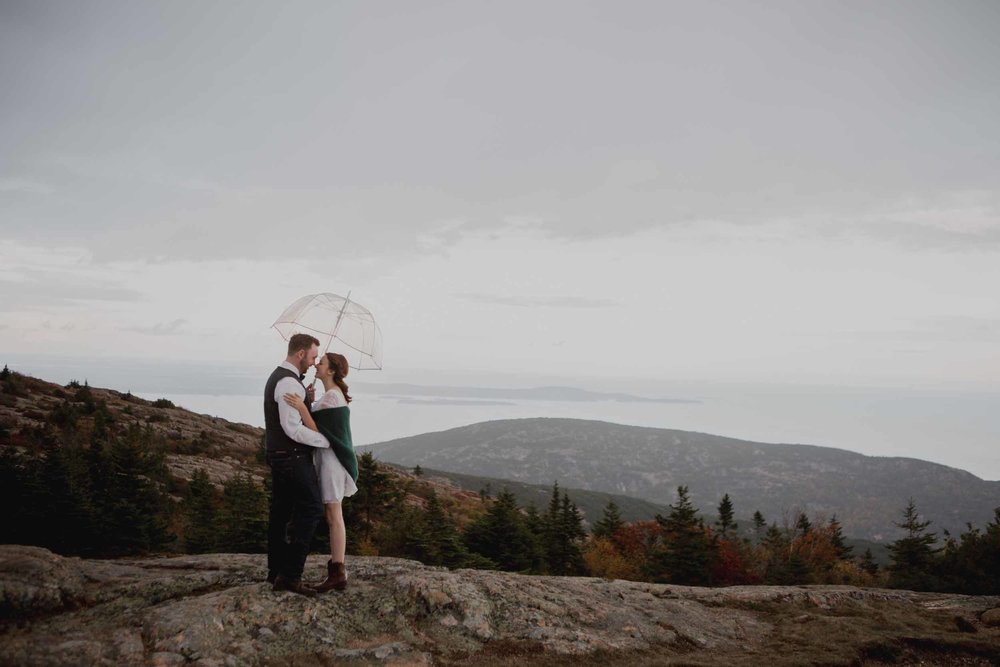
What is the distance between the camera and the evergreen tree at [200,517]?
2841 centimetres

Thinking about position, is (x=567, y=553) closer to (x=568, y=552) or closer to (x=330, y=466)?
(x=568, y=552)

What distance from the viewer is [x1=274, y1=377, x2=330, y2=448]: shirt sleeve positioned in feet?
23.2

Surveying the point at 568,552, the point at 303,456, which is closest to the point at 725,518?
the point at 568,552

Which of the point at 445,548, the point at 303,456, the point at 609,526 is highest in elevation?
the point at 303,456

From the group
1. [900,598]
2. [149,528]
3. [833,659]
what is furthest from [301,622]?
[149,528]

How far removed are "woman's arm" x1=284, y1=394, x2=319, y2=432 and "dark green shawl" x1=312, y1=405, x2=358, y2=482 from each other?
20 cm

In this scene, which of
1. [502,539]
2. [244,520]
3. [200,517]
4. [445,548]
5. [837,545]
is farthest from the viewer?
[837,545]

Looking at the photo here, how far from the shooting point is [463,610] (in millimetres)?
8211

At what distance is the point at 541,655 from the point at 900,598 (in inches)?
463

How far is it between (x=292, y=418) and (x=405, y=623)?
3646mm

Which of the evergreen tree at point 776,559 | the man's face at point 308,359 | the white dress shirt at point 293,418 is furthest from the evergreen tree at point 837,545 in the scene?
the man's face at point 308,359

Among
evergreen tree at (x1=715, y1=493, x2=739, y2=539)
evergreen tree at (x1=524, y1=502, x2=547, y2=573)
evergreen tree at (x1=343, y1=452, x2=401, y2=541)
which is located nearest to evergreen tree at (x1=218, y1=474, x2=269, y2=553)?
evergreen tree at (x1=343, y1=452, x2=401, y2=541)

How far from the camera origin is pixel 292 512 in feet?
25.4

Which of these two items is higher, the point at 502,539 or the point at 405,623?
the point at 405,623
